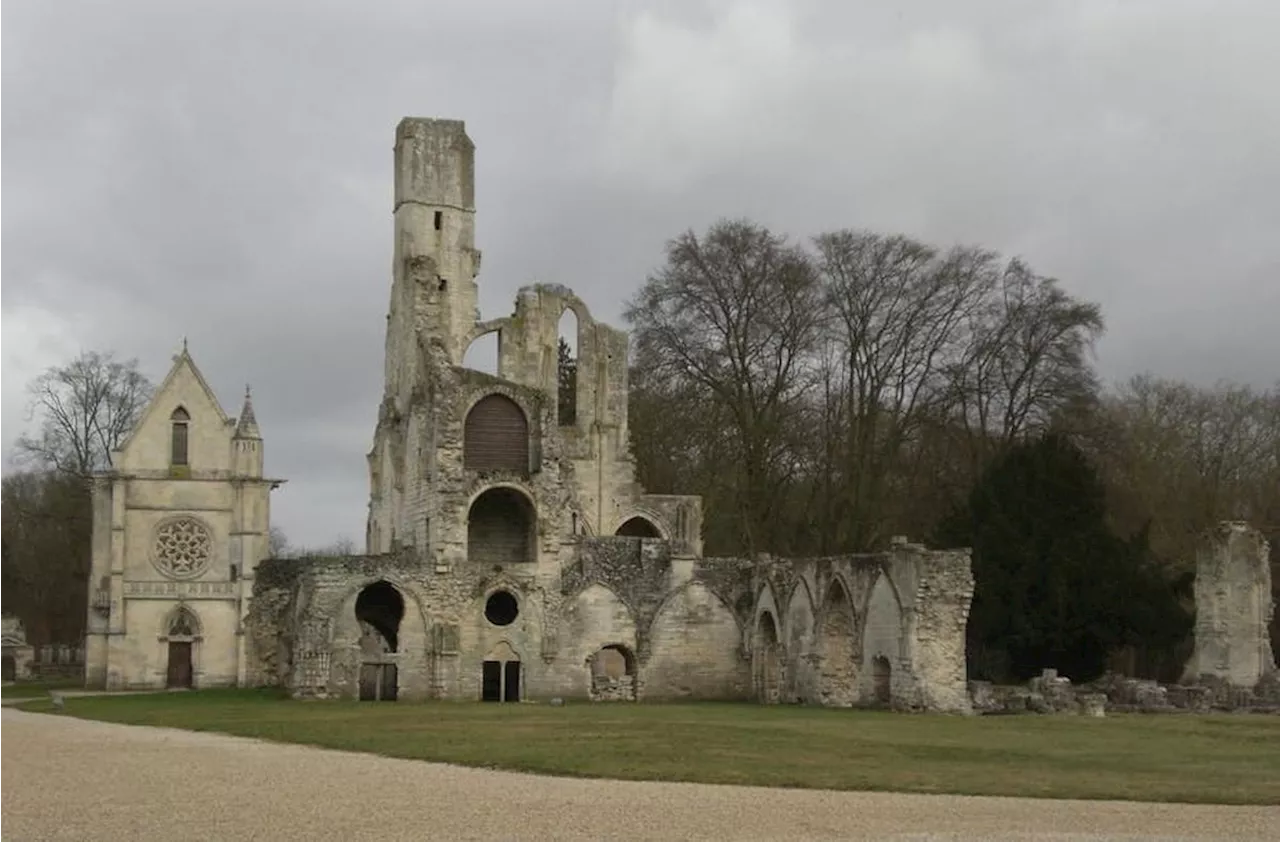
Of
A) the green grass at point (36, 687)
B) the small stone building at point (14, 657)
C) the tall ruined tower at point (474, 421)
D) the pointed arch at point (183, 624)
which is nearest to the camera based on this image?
the tall ruined tower at point (474, 421)

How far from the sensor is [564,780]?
18.2m

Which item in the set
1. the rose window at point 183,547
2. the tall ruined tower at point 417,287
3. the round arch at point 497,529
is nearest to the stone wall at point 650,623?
the round arch at point 497,529

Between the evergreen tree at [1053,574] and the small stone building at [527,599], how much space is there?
179 inches

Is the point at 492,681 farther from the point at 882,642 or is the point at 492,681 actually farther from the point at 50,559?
the point at 50,559

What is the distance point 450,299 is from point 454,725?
26329mm

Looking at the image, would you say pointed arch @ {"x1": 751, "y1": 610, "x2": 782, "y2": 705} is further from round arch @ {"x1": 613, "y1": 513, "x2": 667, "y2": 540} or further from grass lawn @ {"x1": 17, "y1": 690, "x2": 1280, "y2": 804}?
round arch @ {"x1": 613, "y1": 513, "x2": 667, "y2": 540}

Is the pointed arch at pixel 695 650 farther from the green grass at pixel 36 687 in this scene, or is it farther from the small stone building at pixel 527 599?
the green grass at pixel 36 687

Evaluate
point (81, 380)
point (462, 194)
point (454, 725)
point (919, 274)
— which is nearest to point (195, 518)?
point (81, 380)

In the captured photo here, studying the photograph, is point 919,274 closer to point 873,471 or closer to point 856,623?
point 873,471

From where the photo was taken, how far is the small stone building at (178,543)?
49.4 meters

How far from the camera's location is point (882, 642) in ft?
118

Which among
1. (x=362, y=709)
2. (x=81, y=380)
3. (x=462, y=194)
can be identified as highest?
(x=462, y=194)

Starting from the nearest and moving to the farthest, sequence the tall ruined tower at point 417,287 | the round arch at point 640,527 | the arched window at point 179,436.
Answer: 1. the tall ruined tower at point 417,287
2. the round arch at point 640,527
3. the arched window at point 179,436

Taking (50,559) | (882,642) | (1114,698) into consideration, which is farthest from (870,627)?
(50,559)
